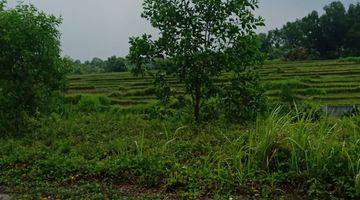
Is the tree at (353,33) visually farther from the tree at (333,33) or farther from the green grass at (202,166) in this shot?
the green grass at (202,166)

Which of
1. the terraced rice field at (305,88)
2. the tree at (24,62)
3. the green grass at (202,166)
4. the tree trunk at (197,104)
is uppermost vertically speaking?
the tree at (24,62)

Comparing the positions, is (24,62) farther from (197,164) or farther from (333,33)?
(333,33)

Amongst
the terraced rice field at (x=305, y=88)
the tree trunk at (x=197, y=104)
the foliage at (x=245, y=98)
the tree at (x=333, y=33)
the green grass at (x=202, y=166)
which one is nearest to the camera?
the green grass at (x=202, y=166)

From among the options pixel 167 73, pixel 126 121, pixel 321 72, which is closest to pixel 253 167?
pixel 167 73

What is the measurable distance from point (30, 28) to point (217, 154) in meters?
4.34

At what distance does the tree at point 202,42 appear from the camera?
867cm

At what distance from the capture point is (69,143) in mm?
7516

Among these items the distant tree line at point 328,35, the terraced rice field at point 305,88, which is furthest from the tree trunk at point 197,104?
the distant tree line at point 328,35

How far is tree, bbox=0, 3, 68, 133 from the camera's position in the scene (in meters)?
8.74

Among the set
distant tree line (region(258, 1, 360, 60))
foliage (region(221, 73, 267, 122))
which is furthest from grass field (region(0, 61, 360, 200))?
distant tree line (region(258, 1, 360, 60))

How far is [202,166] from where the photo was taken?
19.1ft

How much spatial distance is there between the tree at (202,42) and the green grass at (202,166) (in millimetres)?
1638

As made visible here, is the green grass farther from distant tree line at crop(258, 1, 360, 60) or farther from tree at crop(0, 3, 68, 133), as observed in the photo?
distant tree line at crop(258, 1, 360, 60)

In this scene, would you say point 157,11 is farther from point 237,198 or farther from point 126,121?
point 237,198
